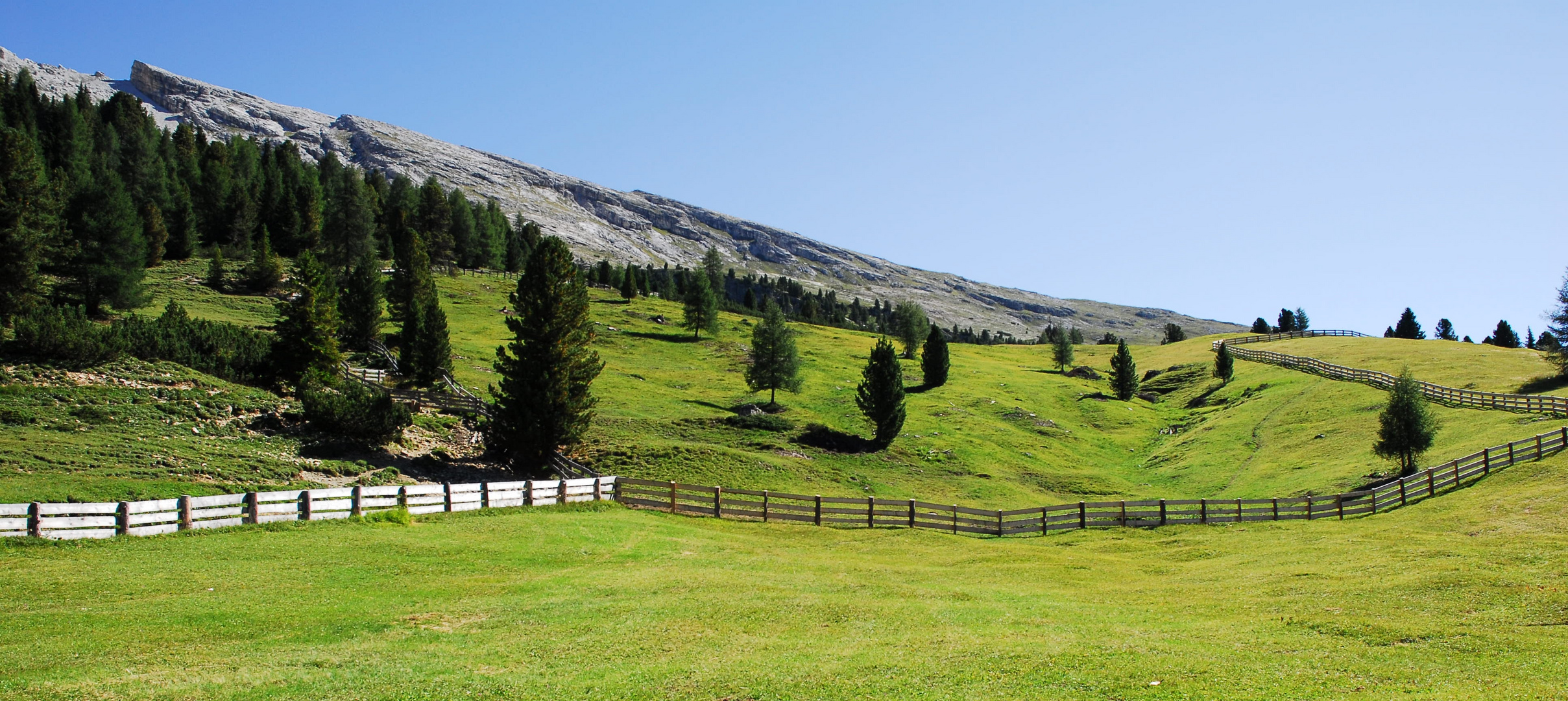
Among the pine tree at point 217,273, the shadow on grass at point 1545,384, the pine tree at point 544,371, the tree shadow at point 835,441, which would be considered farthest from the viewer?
the pine tree at point 217,273

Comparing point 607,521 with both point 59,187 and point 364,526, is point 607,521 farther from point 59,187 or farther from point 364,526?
point 59,187

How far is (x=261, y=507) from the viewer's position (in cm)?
2431

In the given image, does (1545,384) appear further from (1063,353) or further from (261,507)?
(261,507)

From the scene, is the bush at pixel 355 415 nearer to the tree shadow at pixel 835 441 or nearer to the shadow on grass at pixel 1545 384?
the tree shadow at pixel 835 441

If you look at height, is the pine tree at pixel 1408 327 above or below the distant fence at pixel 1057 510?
above

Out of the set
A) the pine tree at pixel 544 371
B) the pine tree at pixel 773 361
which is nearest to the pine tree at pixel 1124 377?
the pine tree at pixel 773 361

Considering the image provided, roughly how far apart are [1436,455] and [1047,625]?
4140 cm

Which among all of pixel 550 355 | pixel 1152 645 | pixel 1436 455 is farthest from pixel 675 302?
pixel 1152 645

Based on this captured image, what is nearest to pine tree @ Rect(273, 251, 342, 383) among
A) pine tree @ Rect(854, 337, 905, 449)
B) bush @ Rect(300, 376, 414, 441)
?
bush @ Rect(300, 376, 414, 441)

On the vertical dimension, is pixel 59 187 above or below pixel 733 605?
above

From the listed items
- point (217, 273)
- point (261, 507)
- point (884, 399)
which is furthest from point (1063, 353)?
point (261, 507)

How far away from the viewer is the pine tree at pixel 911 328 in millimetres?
108375

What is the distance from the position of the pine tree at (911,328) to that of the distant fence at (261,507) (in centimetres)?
7838

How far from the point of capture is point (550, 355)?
4497 cm
